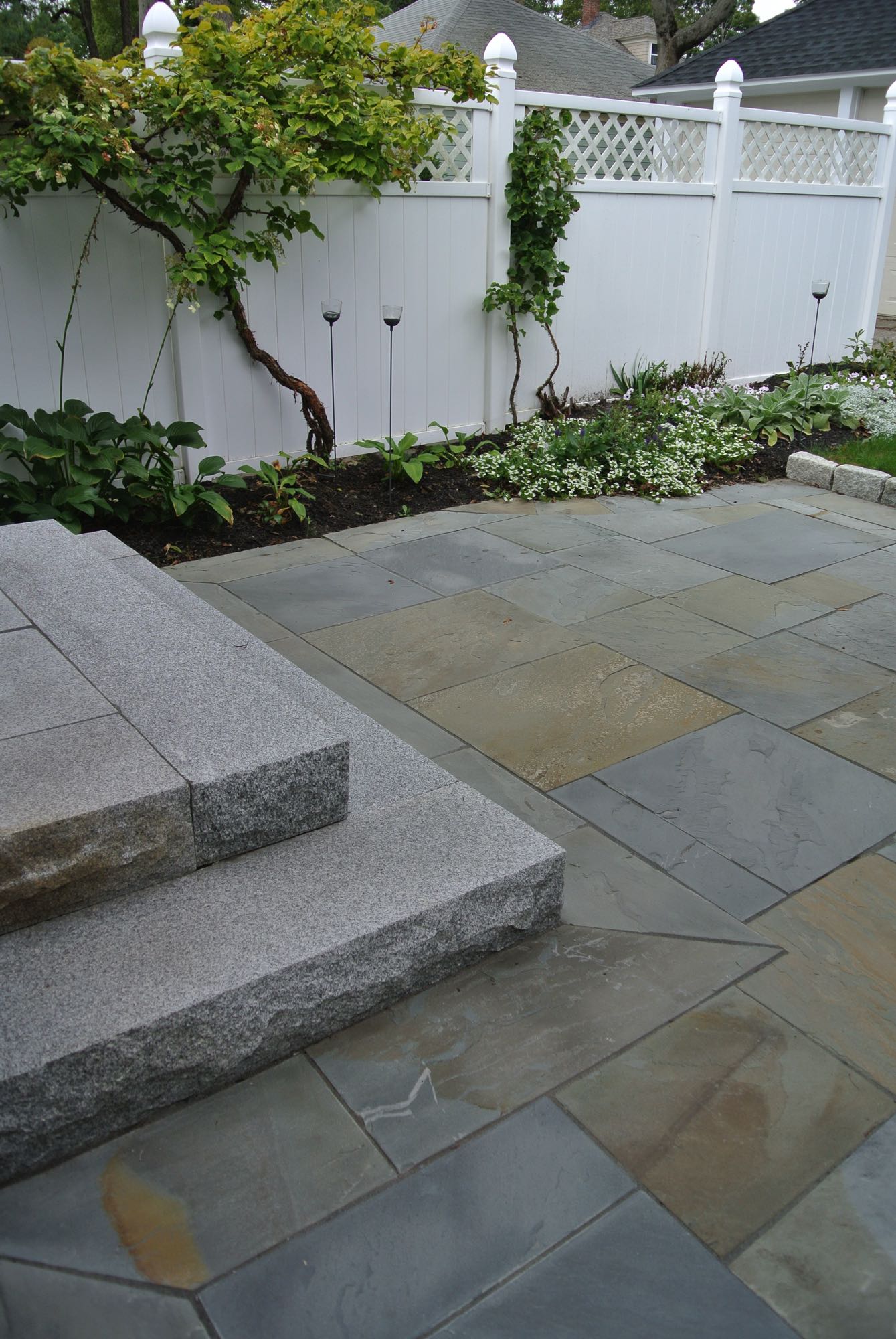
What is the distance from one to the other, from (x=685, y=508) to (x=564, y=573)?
54.5 inches

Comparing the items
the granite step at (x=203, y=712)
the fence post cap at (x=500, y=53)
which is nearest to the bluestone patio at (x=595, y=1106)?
the granite step at (x=203, y=712)

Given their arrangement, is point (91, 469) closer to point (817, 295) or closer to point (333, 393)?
point (333, 393)

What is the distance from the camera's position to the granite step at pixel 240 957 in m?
1.81

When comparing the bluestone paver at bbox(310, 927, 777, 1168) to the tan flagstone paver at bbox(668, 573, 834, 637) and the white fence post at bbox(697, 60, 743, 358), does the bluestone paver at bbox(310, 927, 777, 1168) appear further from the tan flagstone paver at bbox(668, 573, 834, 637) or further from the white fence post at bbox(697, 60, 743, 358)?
the white fence post at bbox(697, 60, 743, 358)

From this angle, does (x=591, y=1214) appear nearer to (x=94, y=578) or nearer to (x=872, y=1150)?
(x=872, y=1150)

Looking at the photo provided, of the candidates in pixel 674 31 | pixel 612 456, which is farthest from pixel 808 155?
pixel 674 31

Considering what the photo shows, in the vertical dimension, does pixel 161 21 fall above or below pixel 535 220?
above

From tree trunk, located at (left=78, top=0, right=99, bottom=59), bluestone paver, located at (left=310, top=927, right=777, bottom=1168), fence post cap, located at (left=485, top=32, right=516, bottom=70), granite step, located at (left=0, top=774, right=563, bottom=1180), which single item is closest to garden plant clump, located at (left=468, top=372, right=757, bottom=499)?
fence post cap, located at (left=485, top=32, right=516, bottom=70)

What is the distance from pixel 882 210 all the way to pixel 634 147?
3064mm

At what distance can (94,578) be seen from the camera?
345 cm

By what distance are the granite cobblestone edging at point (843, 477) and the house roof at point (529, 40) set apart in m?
10.2

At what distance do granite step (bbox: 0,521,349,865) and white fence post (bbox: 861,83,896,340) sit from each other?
7885 millimetres

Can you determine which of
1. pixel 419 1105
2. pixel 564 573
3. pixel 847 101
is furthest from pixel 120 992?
pixel 847 101

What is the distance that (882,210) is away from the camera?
29.0 ft
